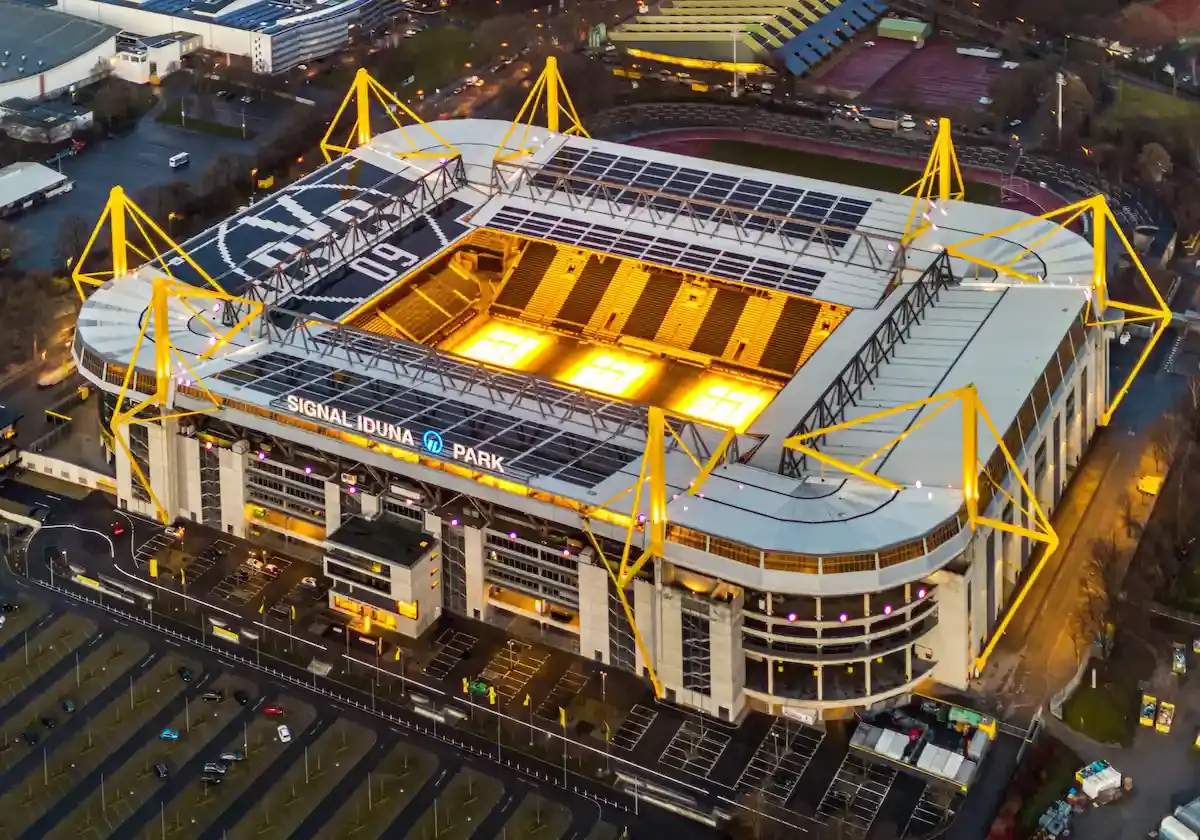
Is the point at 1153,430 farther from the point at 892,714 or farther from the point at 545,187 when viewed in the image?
the point at 545,187

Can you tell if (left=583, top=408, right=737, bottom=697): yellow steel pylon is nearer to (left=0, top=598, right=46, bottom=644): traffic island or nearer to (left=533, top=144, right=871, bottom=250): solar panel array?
(left=533, top=144, right=871, bottom=250): solar panel array

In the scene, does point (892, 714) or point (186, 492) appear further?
point (186, 492)

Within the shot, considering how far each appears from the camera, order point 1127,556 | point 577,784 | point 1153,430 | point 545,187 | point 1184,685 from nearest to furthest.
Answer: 1. point 577,784
2. point 1184,685
3. point 1127,556
4. point 1153,430
5. point 545,187

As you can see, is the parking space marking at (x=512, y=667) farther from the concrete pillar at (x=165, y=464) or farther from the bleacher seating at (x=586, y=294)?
the bleacher seating at (x=586, y=294)

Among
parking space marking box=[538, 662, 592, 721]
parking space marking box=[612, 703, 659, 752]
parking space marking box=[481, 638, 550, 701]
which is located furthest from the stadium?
parking space marking box=[481, 638, 550, 701]

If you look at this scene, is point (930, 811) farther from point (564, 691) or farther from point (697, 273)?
point (697, 273)

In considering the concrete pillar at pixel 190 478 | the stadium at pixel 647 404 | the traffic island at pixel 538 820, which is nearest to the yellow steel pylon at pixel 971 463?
the stadium at pixel 647 404

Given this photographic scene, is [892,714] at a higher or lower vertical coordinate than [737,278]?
Answer: lower

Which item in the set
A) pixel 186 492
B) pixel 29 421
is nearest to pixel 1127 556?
pixel 186 492
